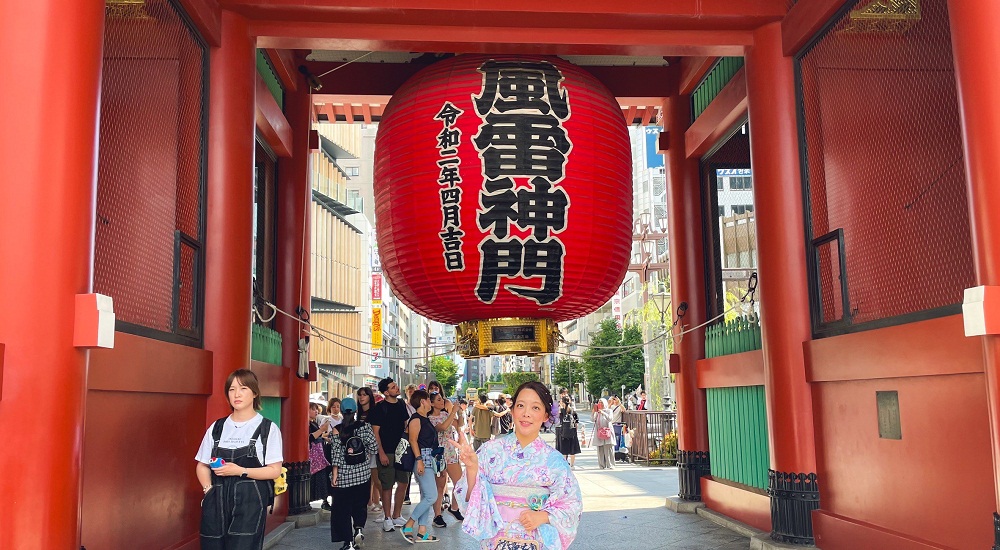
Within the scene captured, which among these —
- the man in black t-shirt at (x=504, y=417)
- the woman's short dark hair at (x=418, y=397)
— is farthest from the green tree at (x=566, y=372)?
the woman's short dark hair at (x=418, y=397)

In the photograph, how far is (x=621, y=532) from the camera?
8.87 metres

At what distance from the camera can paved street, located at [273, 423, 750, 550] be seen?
8.15 m

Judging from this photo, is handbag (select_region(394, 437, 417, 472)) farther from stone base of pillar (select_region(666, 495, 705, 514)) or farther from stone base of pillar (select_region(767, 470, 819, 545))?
stone base of pillar (select_region(767, 470, 819, 545))

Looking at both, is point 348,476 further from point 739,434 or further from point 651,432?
point 651,432

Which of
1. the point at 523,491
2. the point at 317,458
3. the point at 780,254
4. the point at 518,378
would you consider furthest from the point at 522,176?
the point at 518,378

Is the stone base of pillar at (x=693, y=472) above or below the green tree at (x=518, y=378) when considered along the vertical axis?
below

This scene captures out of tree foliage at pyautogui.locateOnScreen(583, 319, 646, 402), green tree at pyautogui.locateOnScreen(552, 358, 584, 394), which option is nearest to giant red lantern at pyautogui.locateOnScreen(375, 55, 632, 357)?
tree foliage at pyautogui.locateOnScreen(583, 319, 646, 402)

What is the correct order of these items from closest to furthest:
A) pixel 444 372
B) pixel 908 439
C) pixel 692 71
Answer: pixel 908 439 → pixel 692 71 → pixel 444 372

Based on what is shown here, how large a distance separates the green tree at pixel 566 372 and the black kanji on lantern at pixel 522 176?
56164 mm

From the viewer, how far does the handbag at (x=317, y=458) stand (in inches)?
394

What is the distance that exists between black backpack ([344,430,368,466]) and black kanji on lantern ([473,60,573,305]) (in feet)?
6.58

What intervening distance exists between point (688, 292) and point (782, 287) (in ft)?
11.0

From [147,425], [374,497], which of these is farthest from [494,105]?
[374,497]

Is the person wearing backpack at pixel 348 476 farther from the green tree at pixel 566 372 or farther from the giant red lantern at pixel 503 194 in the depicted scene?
the green tree at pixel 566 372
